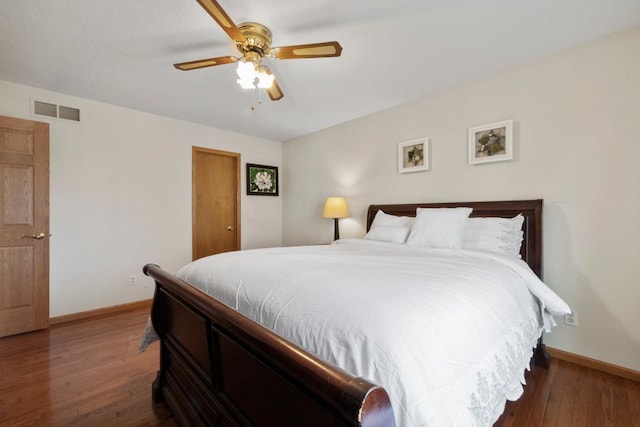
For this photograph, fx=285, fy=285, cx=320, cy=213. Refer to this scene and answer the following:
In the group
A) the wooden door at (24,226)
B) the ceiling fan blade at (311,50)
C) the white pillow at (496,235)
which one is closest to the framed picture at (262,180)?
the wooden door at (24,226)

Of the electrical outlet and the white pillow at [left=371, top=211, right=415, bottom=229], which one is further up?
the white pillow at [left=371, top=211, right=415, bottom=229]

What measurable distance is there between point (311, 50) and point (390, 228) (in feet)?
5.72

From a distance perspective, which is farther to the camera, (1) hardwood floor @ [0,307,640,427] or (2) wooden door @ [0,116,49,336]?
(2) wooden door @ [0,116,49,336]

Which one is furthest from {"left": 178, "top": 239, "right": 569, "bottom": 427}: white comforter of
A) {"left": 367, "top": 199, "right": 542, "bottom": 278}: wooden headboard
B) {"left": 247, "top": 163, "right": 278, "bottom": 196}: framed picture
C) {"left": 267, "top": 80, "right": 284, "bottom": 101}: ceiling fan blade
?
{"left": 247, "top": 163, "right": 278, "bottom": 196}: framed picture

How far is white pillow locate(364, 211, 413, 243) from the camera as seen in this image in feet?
8.88

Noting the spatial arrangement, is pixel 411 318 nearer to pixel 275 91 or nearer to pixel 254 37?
pixel 254 37

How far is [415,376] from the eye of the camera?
0.78 m

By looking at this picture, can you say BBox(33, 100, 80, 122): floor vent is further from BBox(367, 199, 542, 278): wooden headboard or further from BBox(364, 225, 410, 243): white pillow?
BBox(367, 199, 542, 278): wooden headboard

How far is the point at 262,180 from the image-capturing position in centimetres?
465

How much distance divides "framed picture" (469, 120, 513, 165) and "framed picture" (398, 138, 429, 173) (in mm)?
450

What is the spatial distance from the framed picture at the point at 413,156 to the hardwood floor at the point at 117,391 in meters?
2.01

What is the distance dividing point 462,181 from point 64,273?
4.17 m

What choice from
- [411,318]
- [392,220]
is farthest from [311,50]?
[392,220]

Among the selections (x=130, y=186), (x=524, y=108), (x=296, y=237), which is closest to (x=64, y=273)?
(x=130, y=186)
